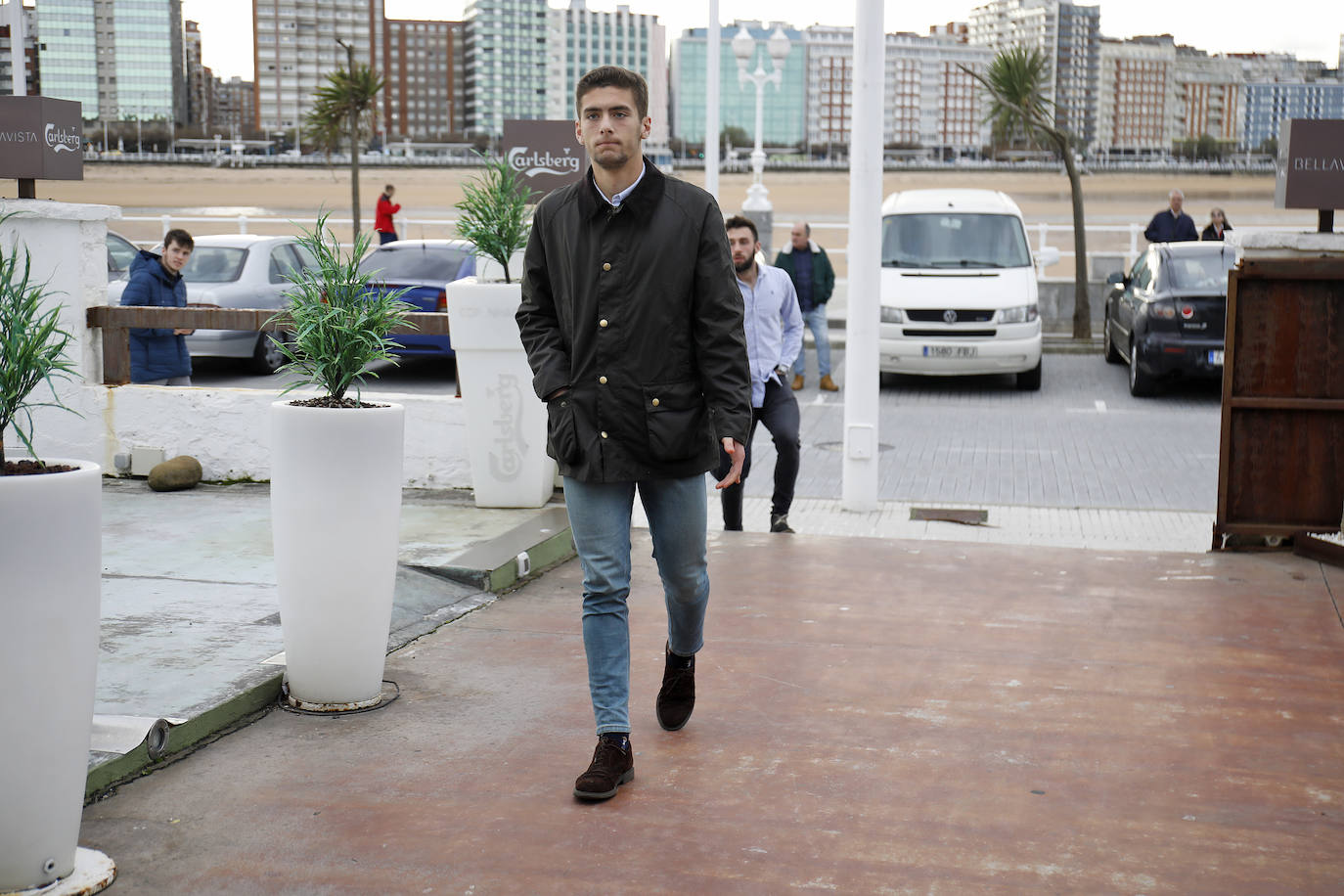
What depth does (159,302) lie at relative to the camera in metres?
10.4

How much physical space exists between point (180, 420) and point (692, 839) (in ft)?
18.5

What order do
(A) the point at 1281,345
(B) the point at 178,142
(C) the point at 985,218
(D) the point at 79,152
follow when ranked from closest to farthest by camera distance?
(A) the point at 1281,345 < (D) the point at 79,152 < (C) the point at 985,218 < (B) the point at 178,142

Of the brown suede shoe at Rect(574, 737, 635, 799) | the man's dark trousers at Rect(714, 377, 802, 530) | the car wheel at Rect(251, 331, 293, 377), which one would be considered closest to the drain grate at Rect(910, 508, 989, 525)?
the man's dark trousers at Rect(714, 377, 802, 530)

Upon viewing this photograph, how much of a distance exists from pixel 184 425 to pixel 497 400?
2098 mm

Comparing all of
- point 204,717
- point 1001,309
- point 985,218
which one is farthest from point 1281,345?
point 985,218

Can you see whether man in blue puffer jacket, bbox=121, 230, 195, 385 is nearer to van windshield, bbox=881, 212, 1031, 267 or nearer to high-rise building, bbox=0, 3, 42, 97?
van windshield, bbox=881, 212, 1031, 267

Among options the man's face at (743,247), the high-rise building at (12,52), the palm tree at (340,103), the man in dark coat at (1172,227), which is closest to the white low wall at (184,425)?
the man's face at (743,247)

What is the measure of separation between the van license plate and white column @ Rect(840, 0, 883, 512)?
22.8ft

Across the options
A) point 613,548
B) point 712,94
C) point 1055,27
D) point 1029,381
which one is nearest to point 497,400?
point 613,548

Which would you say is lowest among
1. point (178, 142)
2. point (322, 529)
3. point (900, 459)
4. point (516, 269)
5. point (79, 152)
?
point (900, 459)

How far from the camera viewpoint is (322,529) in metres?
4.37

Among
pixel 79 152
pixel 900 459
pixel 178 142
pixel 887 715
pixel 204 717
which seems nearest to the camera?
pixel 204 717

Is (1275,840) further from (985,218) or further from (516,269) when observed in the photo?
(985,218)

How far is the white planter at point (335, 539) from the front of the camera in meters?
4.33
